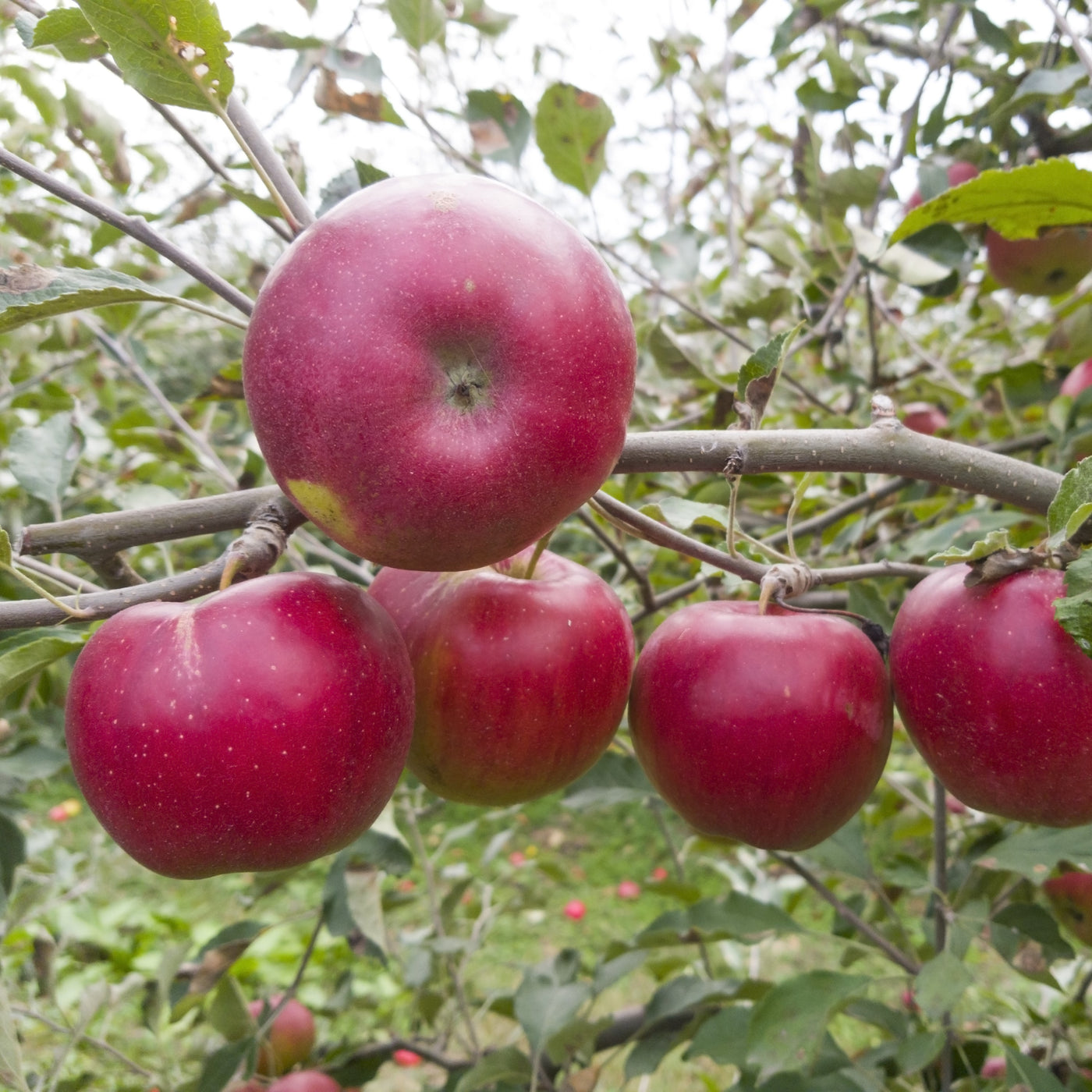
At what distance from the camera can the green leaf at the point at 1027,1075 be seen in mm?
1087

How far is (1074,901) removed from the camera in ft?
4.73

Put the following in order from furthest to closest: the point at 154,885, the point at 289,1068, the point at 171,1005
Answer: the point at 154,885 < the point at 289,1068 < the point at 171,1005

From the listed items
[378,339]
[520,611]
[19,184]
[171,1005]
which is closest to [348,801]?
[520,611]

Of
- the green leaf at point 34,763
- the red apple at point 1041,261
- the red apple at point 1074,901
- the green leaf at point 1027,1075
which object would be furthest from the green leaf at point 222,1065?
the red apple at point 1041,261

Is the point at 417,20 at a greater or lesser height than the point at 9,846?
greater

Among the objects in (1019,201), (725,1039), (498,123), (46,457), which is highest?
(1019,201)

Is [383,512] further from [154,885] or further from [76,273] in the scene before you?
[154,885]

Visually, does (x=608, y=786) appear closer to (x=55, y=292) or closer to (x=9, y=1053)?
(x=9, y=1053)

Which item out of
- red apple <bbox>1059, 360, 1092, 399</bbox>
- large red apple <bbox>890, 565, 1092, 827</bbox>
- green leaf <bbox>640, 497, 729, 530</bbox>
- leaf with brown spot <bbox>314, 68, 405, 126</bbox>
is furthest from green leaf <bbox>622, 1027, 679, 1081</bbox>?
leaf with brown spot <bbox>314, 68, 405, 126</bbox>

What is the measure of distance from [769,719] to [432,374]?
0.46 meters

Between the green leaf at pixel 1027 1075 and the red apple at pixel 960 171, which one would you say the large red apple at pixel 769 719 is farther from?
the red apple at pixel 960 171

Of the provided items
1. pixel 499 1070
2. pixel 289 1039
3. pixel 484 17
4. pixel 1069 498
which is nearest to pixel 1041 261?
pixel 484 17

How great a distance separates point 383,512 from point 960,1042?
4.71 ft

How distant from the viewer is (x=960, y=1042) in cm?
143
